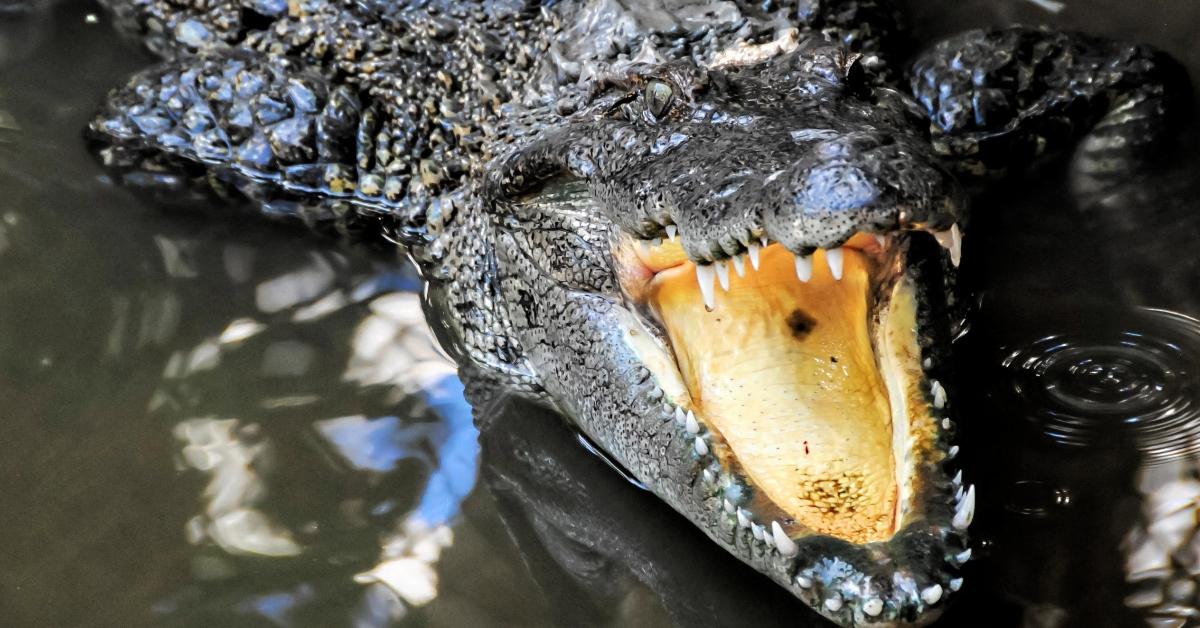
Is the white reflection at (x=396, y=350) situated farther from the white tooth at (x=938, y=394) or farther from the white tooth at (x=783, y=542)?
the white tooth at (x=938, y=394)

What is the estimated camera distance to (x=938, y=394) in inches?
102

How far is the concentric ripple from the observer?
2896 mm

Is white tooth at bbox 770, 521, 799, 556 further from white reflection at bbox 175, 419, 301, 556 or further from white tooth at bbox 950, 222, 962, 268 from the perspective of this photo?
white reflection at bbox 175, 419, 301, 556

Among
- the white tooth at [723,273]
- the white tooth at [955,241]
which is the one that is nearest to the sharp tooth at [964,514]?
the white tooth at [955,241]

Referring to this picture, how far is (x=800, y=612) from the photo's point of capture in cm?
260

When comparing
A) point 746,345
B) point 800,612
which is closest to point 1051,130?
point 746,345

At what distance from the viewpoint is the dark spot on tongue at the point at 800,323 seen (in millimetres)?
3023

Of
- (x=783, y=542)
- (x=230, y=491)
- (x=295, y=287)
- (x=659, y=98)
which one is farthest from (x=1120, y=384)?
(x=295, y=287)

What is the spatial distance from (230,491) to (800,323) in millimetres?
1557

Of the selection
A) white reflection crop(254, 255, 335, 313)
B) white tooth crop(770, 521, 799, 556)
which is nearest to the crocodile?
white tooth crop(770, 521, 799, 556)

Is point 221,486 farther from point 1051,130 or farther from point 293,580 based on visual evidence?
point 1051,130

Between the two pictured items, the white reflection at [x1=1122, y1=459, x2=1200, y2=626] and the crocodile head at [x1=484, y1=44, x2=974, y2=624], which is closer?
the crocodile head at [x1=484, y1=44, x2=974, y2=624]

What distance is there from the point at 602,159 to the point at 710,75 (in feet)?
1.14

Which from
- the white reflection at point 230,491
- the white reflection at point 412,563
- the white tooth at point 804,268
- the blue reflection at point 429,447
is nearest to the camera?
the white tooth at point 804,268
